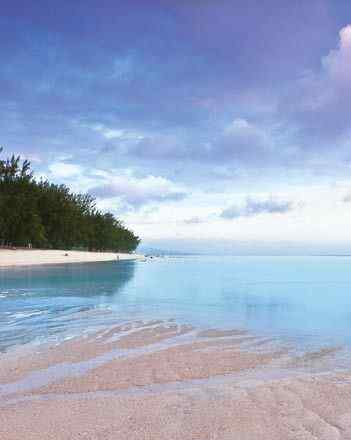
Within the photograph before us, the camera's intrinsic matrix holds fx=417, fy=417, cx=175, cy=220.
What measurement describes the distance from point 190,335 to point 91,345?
1.82 metres

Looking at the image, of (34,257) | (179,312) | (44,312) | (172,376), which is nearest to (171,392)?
(172,376)

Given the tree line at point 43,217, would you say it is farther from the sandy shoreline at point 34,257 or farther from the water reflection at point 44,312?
the water reflection at point 44,312

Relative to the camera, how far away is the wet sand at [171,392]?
3260mm

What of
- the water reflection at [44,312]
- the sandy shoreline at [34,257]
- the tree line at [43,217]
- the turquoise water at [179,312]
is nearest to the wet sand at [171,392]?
the water reflection at [44,312]

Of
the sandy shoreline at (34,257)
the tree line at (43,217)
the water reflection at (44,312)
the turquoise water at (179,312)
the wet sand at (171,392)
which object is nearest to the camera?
the wet sand at (171,392)

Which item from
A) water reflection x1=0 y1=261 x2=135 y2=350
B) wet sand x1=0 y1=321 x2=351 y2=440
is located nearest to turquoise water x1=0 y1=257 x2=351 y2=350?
water reflection x1=0 y1=261 x2=135 y2=350

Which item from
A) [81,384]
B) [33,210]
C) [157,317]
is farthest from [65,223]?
[81,384]

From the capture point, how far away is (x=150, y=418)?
3.48 m

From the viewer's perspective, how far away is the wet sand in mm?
3260

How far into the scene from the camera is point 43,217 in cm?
5681

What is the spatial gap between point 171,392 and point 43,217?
55.7 m

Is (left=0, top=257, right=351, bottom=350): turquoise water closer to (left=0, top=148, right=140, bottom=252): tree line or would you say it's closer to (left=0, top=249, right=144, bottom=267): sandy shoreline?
(left=0, top=249, right=144, bottom=267): sandy shoreline

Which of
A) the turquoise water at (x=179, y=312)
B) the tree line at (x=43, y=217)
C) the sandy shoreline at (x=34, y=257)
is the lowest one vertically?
the turquoise water at (x=179, y=312)

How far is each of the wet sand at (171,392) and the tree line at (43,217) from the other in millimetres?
42870
